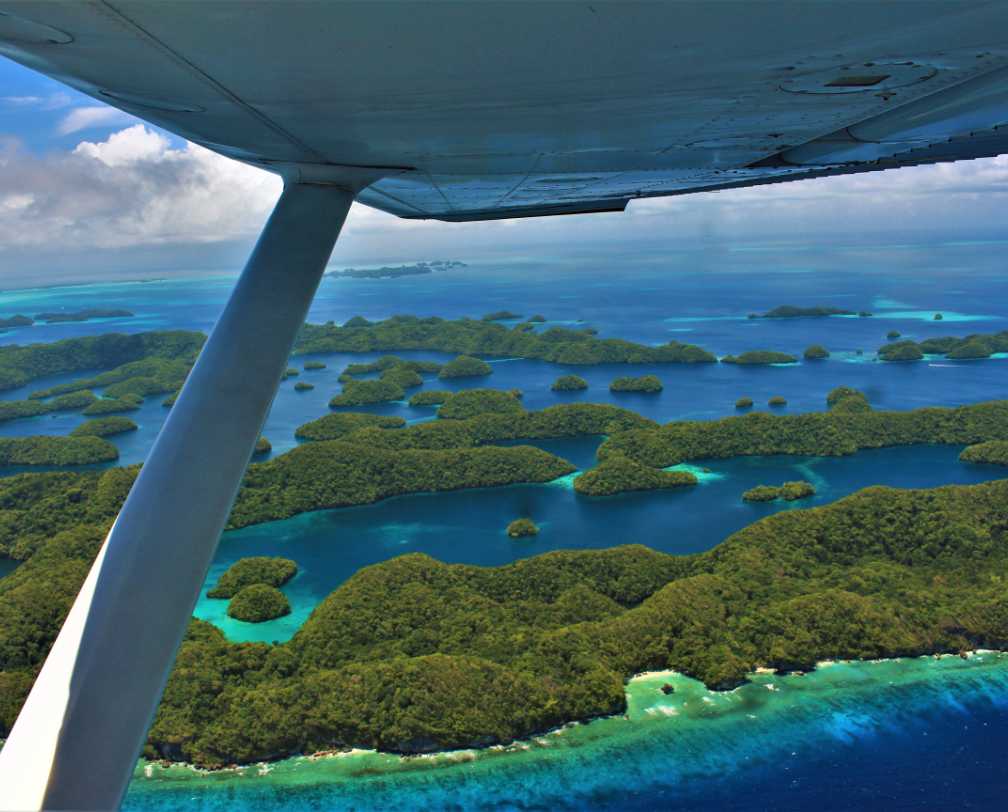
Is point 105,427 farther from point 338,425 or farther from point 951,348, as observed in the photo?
point 951,348

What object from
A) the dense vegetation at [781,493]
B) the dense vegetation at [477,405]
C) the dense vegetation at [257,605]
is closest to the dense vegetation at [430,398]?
the dense vegetation at [477,405]

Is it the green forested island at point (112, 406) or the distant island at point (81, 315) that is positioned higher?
the distant island at point (81, 315)

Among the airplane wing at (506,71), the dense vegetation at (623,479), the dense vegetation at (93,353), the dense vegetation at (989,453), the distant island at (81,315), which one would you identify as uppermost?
the airplane wing at (506,71)

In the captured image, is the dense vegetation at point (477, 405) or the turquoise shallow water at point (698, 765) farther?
the dense vegetation at point (477, 405)

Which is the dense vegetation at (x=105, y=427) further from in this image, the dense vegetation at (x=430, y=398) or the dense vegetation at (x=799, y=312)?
Answer: the dense vegetation at (x=799, y=312)

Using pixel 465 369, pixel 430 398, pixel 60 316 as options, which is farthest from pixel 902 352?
pixel 60 316

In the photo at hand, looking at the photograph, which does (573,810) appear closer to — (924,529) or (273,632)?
(273,632)
